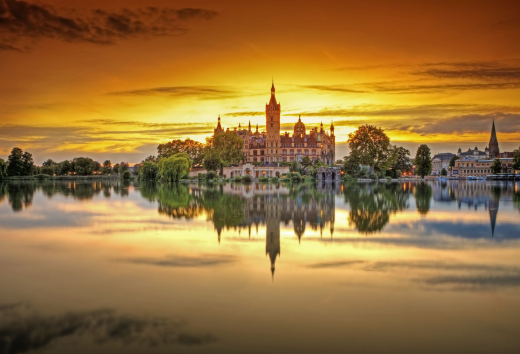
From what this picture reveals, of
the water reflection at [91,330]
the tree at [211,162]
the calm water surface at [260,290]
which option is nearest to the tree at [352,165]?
the tree at [211,162]

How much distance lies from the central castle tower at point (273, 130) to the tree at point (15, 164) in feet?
184

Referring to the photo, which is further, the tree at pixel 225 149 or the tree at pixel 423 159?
the tree at pixel 225 149

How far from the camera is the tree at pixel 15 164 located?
95.4 m

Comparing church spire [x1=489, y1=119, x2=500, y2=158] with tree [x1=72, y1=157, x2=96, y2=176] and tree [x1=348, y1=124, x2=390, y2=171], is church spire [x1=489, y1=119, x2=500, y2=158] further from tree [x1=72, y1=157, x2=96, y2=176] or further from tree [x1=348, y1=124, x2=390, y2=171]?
tree [x1=72, y1=157, x2=96, y2=176]

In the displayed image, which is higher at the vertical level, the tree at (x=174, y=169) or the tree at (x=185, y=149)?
the tree at (x=185, y=149)

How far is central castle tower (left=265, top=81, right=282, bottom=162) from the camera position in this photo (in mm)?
118500

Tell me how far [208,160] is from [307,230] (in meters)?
76.3

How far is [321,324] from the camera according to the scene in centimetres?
694

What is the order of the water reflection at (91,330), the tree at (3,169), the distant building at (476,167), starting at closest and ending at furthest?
the water reflection at (91,330), the tree at (3,169), the distant building at (476,167)

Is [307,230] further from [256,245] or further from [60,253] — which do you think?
[60,253]

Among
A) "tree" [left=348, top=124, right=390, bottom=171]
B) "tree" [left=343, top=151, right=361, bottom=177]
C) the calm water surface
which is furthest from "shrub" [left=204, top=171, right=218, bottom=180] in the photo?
the calm water surface

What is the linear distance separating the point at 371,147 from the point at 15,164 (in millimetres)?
71698

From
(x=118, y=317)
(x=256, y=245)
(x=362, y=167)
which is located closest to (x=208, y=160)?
(x=362, y=167)

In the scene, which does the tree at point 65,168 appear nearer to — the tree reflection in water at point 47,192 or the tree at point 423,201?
the tree reflection in water at point 47,192
